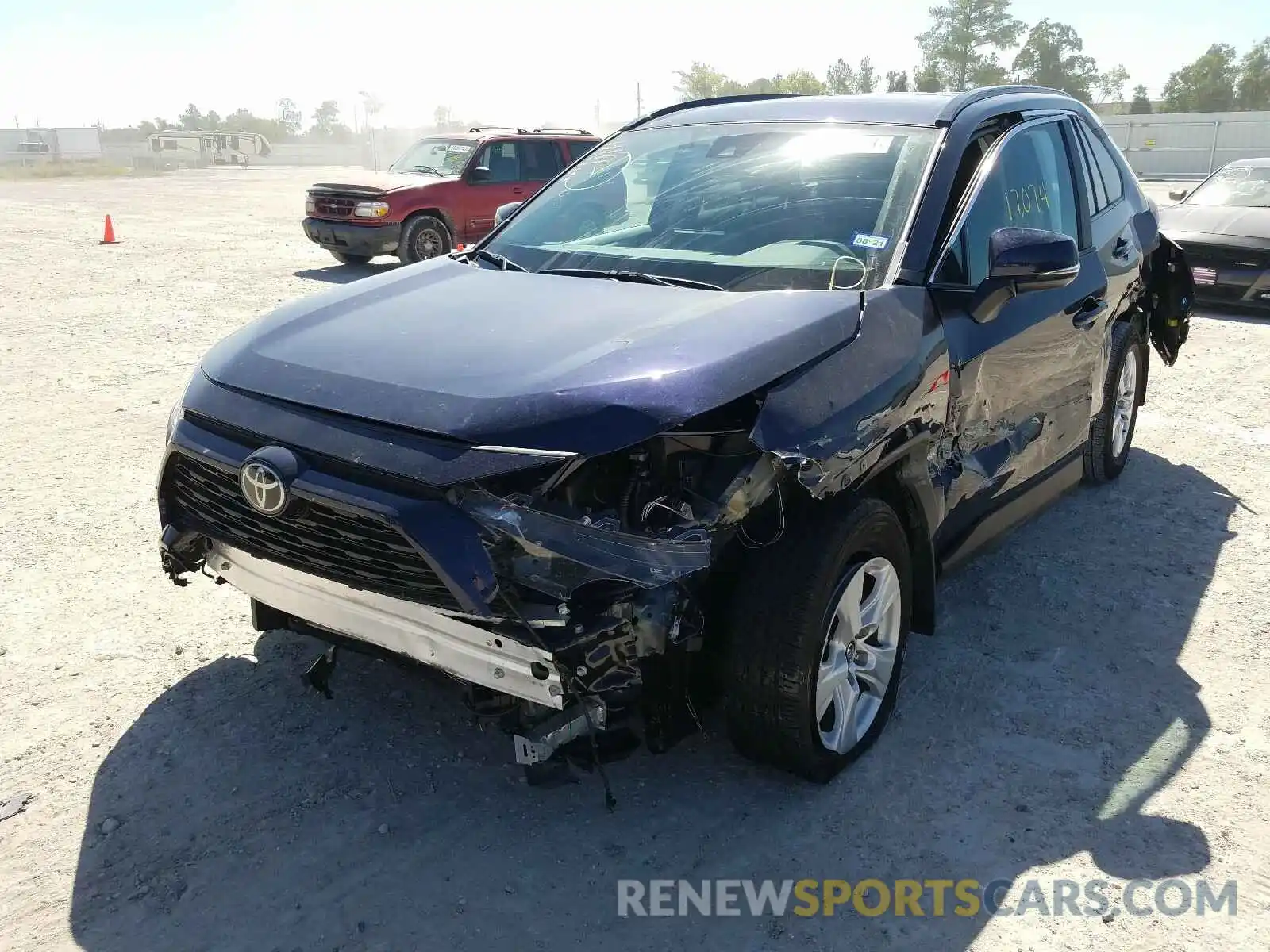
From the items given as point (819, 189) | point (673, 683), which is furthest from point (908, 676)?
point (819, 189)

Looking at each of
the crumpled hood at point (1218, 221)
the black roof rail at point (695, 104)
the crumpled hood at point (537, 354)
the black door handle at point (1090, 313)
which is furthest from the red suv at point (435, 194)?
the crumpled hood at point (537, 354)

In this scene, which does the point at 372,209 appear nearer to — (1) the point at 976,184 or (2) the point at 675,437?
(1) the point at 976,184

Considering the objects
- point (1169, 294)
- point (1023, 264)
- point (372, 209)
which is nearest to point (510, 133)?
point (372, 209)

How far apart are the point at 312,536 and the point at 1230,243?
10.6 metres

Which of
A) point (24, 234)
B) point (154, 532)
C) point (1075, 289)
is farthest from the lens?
point (24, 234)

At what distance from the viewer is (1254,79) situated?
219 ft

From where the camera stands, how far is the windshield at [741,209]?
3.44 m

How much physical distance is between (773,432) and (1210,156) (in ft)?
133

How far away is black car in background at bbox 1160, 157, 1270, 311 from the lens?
10.4 meters

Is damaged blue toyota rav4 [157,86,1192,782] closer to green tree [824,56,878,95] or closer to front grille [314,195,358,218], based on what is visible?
front grille [314,195,358,218]

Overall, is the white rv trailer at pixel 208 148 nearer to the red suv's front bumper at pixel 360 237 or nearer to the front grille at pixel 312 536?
the red suv's front bumper at pixel 360 237

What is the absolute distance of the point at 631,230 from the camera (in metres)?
4.00

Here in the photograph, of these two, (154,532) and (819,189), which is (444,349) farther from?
(154,532)

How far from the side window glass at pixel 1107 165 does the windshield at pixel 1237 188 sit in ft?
23.5
